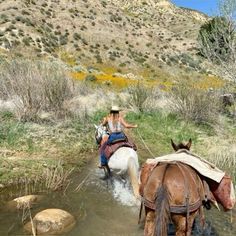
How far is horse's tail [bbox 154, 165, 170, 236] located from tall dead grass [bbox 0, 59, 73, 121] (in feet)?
35.8

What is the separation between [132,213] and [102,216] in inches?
23.7

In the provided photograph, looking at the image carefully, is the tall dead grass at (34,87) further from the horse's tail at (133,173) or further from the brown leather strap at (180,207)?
the brown leather strap at (180,207)

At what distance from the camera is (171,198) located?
17.7 ft

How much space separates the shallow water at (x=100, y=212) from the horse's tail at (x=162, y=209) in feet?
7.78

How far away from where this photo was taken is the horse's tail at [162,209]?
17.4ft

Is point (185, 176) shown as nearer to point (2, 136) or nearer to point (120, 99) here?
point (2, 136)

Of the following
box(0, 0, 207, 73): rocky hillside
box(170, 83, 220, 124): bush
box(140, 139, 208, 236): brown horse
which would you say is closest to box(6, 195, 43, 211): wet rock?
box(140, 139, 208, 236): brown horse

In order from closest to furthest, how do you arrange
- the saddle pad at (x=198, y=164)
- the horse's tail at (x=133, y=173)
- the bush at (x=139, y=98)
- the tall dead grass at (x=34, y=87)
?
the saddle pad at (x=198, y=164) → the horse's tail at (x=133, y=173) → the tall dead grass at (x=34, y=87) → the bush at (x=139, y=98)

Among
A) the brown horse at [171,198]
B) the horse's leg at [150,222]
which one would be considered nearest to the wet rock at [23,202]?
the horse's leg at [150,222]

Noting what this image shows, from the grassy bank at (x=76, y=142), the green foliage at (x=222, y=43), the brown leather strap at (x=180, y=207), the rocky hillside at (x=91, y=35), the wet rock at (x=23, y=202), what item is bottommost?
the wet rock at (x=23, y=202)

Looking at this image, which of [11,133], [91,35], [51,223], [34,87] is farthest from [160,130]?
[91,35]

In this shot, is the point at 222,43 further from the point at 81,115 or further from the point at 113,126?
the point at 113,126

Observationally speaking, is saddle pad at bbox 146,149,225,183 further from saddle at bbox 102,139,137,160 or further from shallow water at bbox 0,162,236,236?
saddle at bbox 102,139,137,160

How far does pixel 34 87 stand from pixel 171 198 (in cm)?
1139
